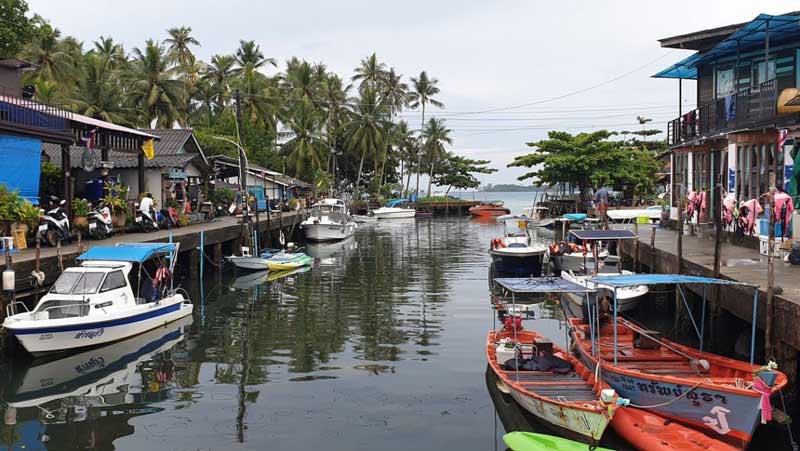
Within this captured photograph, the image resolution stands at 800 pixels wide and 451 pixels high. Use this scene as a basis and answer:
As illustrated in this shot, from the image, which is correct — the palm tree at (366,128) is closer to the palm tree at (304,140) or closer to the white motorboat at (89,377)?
the palm tree at (304,140)

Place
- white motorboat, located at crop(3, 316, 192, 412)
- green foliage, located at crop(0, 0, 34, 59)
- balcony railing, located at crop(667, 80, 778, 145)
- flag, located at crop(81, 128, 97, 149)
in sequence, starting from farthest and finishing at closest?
green foliage, located at crop(0, 0, 34, 59) → flag, located at crop(81, 128, 97, 149) → balcony railing, located at crop(667, 80, 778, 145) → white motorboat, located at crop(3, 316, 192, 412)

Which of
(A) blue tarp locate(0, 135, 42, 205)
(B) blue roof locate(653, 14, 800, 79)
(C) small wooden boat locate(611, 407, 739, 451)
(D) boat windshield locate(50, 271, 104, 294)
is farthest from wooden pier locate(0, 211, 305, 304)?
(B) blue roof locate(653, 14, 800, 79)

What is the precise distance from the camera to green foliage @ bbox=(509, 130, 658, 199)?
195 feet

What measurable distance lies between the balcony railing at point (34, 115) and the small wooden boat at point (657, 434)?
63.3ft

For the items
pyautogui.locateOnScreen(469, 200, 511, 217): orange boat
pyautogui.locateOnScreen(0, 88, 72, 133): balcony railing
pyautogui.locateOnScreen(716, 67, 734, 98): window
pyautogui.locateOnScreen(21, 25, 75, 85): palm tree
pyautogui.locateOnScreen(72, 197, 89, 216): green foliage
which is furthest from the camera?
pyautogui.locateOnScreen(469, 200, 511, 217): orange boat

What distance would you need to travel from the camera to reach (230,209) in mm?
43812

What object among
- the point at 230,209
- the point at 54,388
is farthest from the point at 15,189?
the point at 230,209

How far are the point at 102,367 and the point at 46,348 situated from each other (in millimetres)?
1252

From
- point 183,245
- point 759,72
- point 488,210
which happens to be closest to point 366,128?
point 488,210

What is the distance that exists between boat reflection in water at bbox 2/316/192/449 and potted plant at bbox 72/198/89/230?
8.21 meters

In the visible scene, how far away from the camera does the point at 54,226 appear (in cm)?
2150

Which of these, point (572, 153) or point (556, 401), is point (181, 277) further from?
point (572, 153)

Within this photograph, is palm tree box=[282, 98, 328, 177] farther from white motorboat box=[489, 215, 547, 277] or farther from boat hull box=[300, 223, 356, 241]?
white motorboat box=[489, 215, 547, 277]

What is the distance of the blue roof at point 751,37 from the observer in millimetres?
21016
